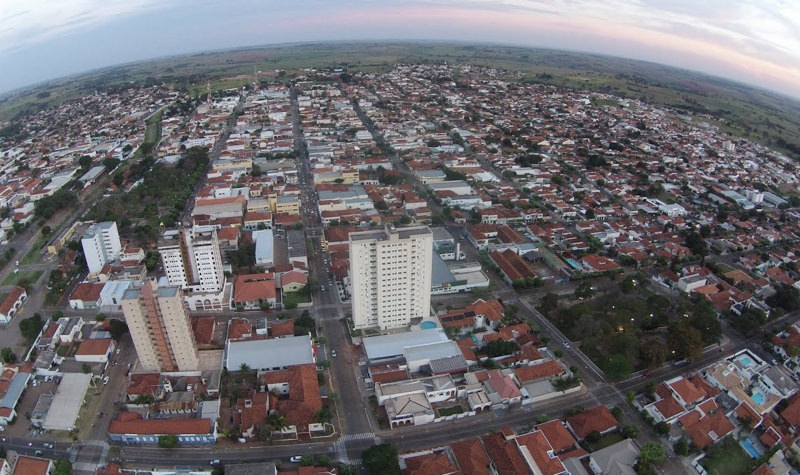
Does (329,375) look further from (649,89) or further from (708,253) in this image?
(649,89)

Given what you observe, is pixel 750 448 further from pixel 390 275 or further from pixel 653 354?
pixel 390 275

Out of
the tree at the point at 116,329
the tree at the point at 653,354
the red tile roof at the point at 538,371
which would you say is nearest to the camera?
the red tile roof at the point at 538,371

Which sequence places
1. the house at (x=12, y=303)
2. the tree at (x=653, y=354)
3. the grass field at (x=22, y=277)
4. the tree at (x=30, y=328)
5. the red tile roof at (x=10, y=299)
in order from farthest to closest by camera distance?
the grass field at (x=22, y=277) → the red tile roof at (x=10, y=299) → the house at (x=12, y=303) → the tree at (x=30, y=328) → the tree at (x=653, y=354)

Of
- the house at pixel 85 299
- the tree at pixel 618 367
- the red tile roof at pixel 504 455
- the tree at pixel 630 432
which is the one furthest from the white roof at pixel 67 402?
the tree at pixel 618 367

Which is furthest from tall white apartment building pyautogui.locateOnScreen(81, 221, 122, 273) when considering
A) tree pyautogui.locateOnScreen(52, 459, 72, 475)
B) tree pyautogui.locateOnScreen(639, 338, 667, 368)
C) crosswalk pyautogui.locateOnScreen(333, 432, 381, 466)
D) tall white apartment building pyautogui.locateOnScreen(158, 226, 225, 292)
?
tree pyautogui.locateOnScreen(639, 338, 667, 368)

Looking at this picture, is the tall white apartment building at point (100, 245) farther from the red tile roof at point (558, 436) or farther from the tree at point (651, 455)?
the tree at point (651, 455)

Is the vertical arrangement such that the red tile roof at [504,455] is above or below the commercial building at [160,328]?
below

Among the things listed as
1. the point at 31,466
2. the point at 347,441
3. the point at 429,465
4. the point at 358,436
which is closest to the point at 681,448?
the point at 429,465
